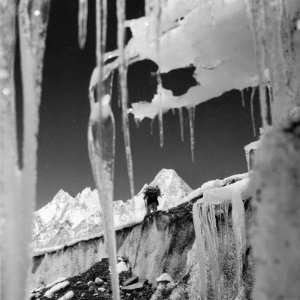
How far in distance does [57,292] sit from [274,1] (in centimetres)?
1572

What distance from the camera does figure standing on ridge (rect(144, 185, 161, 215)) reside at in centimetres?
1902

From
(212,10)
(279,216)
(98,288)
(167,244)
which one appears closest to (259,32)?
(279,216)

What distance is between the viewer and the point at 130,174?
4.63 meters

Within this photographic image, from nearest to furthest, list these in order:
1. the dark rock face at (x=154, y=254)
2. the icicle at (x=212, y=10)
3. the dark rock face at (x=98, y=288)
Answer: the icicle at (x=212, y=10) → the dark rock face at (x=154, y=254) → the dark rock face at (x=98, y=288)

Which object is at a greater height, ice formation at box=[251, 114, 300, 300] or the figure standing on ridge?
the figure standing on ridge

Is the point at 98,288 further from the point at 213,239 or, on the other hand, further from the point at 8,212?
the point at 8,212

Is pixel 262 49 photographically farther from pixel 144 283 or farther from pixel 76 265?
pixel 76 265

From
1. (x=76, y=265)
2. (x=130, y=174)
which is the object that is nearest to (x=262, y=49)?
(x=130, y=174)

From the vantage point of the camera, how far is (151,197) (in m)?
19.2

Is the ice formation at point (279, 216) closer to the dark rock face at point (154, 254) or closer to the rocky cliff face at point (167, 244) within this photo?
the rocky cliff face at point (167, 244)

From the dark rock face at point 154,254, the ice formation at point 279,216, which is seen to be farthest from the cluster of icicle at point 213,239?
the ice formation at point 279,216

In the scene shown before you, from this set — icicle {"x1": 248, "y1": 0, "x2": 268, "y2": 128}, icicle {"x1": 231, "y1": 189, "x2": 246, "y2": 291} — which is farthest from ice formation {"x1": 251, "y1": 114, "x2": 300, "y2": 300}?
icicle {"x1": 231, "y1": 189, "x2": 246, "y2": 291}

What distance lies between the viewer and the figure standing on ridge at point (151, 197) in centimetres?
1902

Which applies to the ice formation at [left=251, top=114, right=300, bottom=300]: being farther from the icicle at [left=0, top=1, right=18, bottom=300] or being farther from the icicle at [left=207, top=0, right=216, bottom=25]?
the icicle at [left=207, top=0, right=216, bottom=25]
